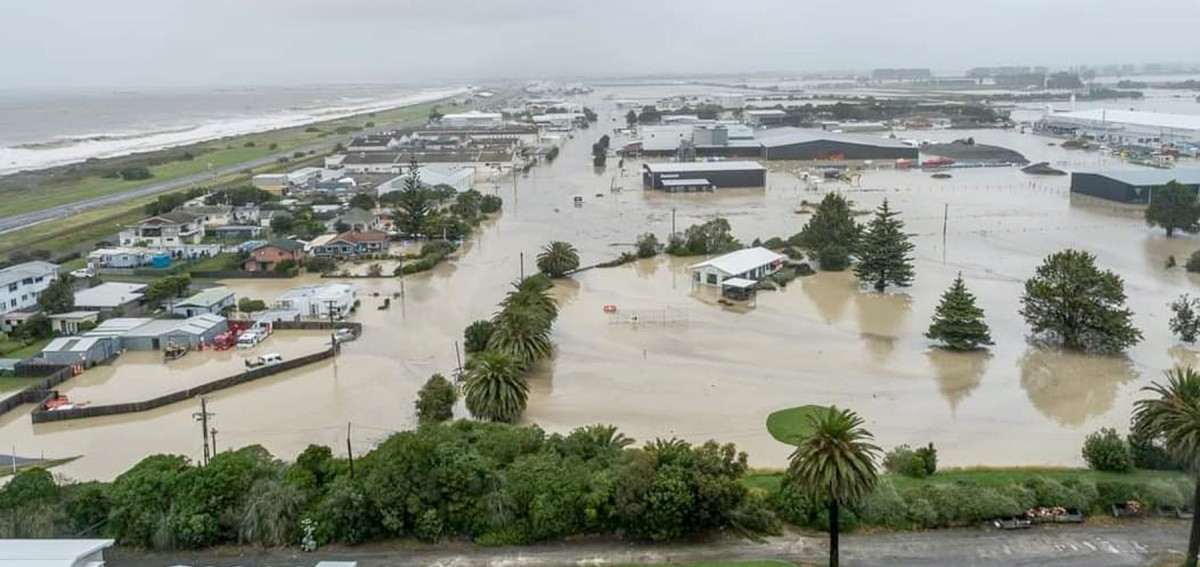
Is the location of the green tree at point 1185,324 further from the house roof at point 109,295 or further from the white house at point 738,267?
the house roof at point 109,295

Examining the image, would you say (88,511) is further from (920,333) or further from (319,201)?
(319,201)

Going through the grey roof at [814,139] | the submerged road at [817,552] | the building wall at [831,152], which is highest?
the grey roof at [814,139]

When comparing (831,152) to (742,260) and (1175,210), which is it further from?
(742,260)

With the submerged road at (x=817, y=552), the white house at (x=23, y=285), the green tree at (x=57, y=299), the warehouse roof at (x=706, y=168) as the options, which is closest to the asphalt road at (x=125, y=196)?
the white house at (x=23, y=285)

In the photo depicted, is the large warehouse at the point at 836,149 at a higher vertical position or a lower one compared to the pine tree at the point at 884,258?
higher

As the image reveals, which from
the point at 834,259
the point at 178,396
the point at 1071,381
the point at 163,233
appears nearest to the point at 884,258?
the point at 834,259

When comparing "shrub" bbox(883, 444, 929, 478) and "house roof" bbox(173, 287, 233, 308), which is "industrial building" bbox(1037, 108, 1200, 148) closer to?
"shrub" bbox(883, 444, 929, 478)

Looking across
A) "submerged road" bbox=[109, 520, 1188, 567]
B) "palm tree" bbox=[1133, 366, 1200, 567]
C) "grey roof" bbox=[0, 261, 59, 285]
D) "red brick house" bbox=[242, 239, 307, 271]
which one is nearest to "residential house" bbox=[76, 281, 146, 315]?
"grey roof" bbox=[0, 261, 59, 285]
